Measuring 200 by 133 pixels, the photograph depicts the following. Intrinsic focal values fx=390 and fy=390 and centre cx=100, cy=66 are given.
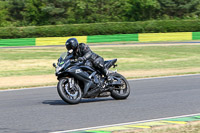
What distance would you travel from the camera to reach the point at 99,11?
5416 centimetres

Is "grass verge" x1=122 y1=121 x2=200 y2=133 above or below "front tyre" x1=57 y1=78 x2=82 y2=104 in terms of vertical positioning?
below

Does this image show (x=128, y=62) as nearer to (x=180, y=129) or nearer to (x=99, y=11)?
(x=180, y=129)

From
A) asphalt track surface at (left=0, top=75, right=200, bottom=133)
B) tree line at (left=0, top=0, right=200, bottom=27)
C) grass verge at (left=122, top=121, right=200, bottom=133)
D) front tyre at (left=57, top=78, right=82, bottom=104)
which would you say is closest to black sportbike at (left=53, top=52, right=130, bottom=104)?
front tyre at (left=57, top=78, right=82, bottom=104)

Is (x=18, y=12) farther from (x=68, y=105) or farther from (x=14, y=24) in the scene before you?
(x=68, y=105)

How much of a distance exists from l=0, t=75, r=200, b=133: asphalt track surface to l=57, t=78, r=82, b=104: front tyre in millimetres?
157

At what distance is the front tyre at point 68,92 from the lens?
8.15 metres

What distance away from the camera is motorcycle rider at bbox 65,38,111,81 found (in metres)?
8.54

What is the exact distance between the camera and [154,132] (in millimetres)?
5770

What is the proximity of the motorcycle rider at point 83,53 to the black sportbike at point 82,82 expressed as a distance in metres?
0.12

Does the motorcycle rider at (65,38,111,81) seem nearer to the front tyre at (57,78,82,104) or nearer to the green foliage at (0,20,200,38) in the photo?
the front tyre at (57,78,82,104)

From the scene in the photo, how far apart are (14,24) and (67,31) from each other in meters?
12.4

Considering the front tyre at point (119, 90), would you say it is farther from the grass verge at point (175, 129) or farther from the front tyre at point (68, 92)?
the grass verge at point (175, 129)

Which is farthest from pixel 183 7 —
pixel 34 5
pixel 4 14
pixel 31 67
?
pixel 31 67

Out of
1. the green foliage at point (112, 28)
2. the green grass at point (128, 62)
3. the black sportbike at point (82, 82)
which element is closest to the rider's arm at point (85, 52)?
the black sportbike at point (82, 82)
